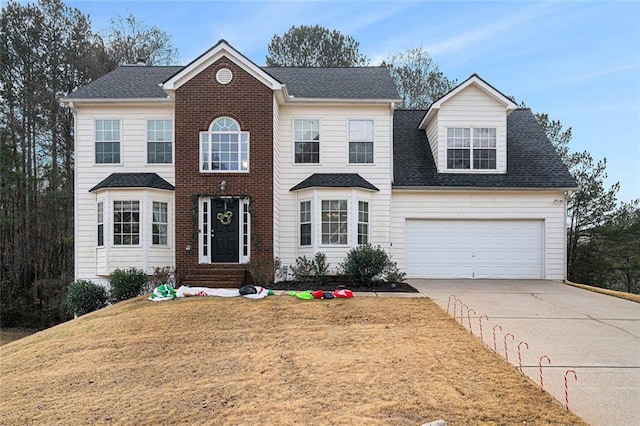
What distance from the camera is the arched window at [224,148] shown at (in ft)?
47.5

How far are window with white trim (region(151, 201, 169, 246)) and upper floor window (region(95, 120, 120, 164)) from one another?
2.19 metres

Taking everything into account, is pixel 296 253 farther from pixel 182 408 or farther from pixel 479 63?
pixel 479 63

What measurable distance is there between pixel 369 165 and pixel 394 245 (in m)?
2.76

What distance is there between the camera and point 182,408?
5156 millimetres

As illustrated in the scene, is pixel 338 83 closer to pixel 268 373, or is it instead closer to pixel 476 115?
pixel 476 115

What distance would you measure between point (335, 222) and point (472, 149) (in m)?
5.56

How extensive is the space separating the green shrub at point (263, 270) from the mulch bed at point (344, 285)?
0.26 m

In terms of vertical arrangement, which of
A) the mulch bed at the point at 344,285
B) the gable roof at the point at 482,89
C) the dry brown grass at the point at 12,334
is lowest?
the dry brown grass at the point at 12,334

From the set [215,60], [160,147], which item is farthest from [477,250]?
[160,147]

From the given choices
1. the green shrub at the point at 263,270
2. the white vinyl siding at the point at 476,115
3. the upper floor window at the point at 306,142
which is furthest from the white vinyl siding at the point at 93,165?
the white vinyl siding at the point at 476,115

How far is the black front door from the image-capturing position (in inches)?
572

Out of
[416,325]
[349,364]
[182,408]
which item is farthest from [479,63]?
[182,408]

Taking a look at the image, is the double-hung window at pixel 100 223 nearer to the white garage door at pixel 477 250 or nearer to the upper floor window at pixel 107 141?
the upper floor window at pixel 107 141

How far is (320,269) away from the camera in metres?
14.0
